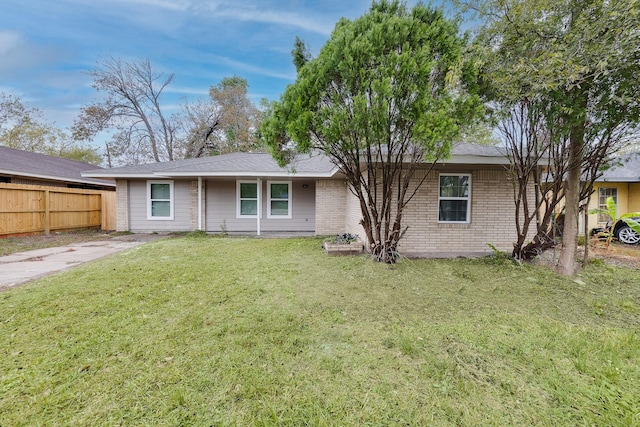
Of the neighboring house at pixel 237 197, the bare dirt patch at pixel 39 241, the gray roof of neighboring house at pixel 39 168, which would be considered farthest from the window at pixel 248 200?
the gray roof of neighboring house at pixel 39 168

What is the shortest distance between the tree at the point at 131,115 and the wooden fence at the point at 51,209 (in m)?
9.98

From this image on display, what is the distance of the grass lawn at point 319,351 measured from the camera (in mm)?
1811

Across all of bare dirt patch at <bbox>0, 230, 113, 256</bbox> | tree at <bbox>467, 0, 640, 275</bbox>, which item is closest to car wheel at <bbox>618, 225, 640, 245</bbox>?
tree at <bbox>467, 0, 640, 275</bbox>

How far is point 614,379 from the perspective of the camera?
2.12m

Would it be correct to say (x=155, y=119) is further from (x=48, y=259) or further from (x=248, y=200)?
(x=48, y=259)

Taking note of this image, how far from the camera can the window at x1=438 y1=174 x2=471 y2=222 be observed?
263 inches

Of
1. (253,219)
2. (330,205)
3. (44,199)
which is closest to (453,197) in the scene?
(330,205)

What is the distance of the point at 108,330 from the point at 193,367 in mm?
1340

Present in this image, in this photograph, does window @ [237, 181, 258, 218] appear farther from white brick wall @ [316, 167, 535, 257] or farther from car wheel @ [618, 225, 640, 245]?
car wheel @ [618, 225, 640, 245]

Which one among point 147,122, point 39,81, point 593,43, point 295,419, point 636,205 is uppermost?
point 39,81

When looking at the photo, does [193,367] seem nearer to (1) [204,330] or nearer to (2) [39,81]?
(1) [204,330]

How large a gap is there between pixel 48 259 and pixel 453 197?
9.78 m

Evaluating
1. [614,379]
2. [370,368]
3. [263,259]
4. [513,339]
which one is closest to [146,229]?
[263,259]

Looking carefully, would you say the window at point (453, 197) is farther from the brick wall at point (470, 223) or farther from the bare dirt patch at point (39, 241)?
the bare dirt patch at point (39, 241)
